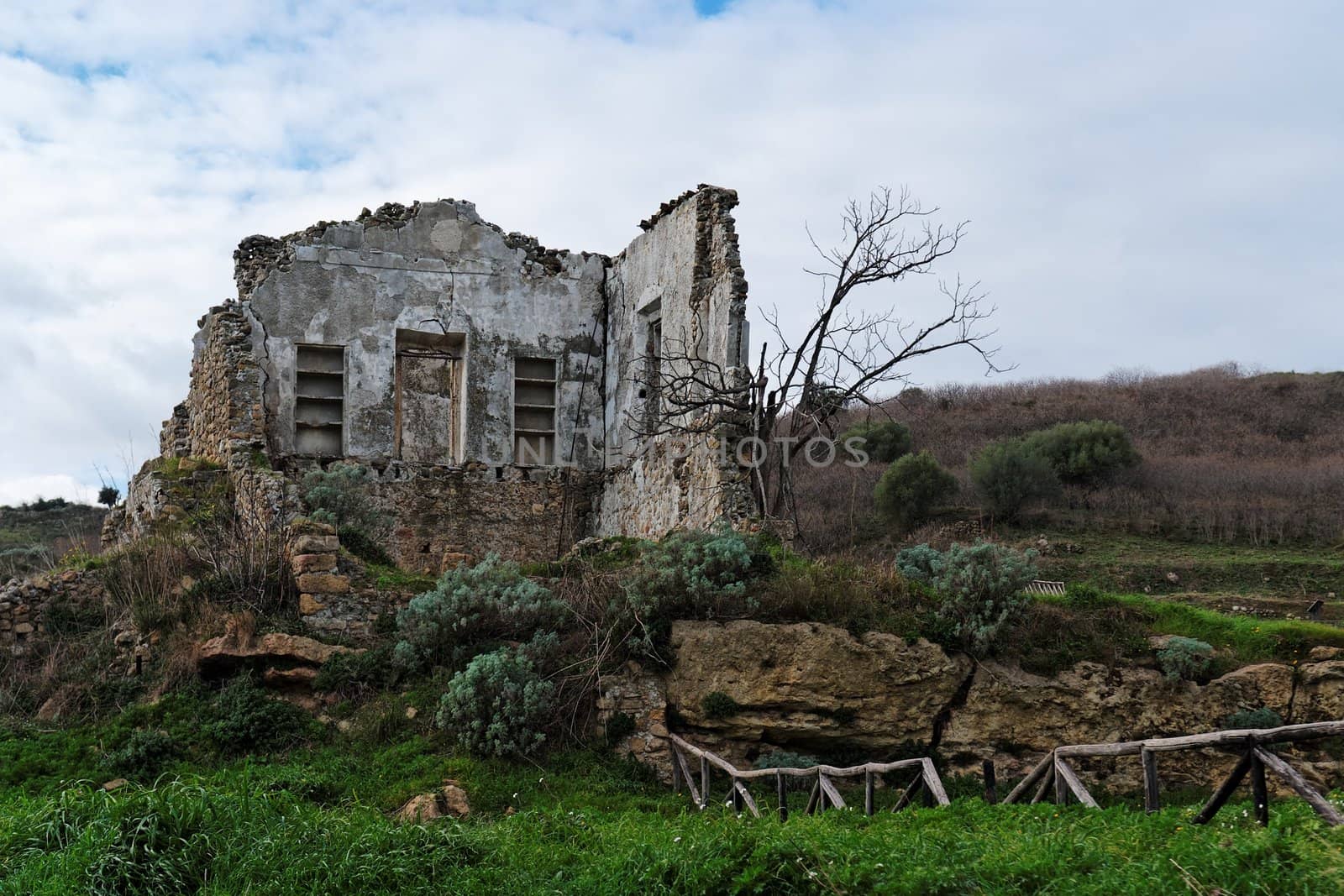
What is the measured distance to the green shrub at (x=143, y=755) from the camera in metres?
11.2

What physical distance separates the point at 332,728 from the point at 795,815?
5.47 m

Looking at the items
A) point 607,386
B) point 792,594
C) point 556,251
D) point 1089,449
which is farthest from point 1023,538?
point 792,594

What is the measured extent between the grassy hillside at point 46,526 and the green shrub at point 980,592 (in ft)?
53.4

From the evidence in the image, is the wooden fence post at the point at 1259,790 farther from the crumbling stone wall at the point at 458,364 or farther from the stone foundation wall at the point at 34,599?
the stone foundation wall at the point at 34,599

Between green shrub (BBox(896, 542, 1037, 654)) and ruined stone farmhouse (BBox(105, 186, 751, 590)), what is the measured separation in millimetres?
4703

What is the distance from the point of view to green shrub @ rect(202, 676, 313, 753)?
11828 mm

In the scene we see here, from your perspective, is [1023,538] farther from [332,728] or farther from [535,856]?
[535,856]

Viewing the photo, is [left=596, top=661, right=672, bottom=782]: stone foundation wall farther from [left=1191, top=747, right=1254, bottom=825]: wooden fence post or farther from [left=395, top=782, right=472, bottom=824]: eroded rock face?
[left=1191, top=747, right=1254, bottom=825]: wooden fence post

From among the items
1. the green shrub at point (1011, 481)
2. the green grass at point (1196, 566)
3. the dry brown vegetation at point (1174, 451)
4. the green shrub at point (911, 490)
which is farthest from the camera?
the green shrub at point (1011, 481)

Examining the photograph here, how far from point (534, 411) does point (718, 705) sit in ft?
29.6

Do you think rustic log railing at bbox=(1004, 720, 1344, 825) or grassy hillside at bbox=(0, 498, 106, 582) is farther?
grassy hillside at bbox=(0, 498, 106, 582)

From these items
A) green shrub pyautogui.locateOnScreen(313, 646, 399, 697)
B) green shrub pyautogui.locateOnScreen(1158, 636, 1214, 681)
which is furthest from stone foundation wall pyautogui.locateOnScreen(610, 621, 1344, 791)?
green shrub pyautogui.locateOnScreen(313, 646, 399, 697)

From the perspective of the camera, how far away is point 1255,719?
1295 centimetres

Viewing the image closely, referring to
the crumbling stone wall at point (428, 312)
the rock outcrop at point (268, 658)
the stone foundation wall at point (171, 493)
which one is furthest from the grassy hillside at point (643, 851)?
the crumbling stone wall at point (428, 312)
